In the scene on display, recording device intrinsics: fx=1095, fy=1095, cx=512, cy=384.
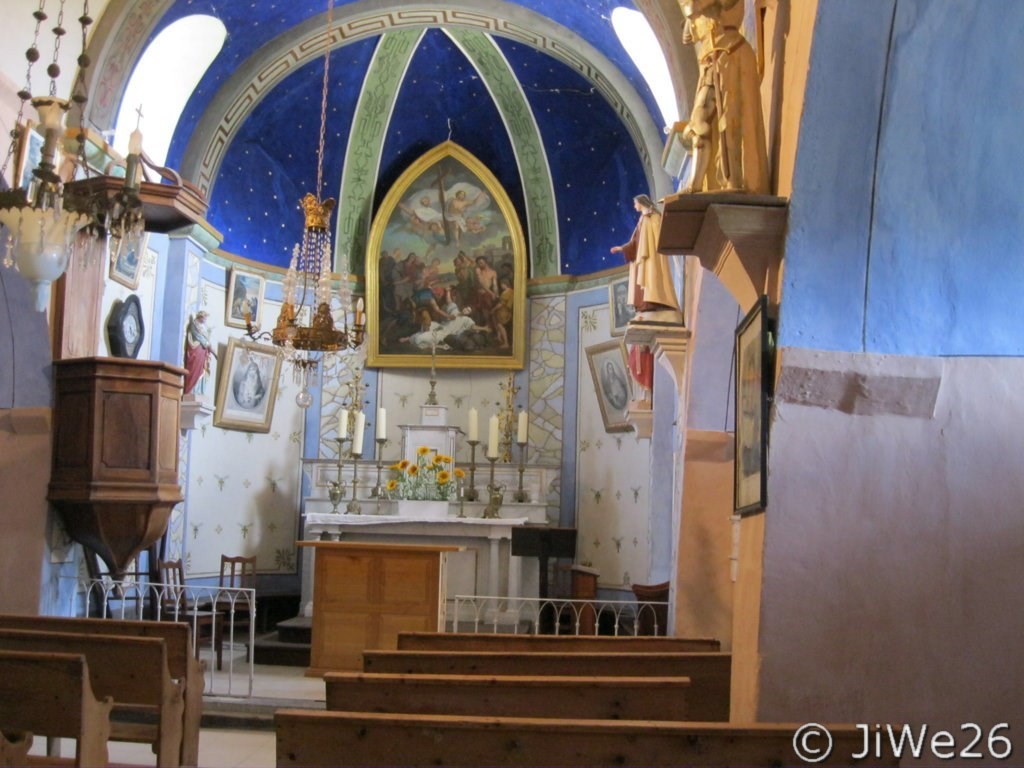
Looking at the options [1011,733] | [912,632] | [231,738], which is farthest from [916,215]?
[231,738]

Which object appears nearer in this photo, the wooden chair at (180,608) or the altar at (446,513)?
the wooden chair at (180,608)

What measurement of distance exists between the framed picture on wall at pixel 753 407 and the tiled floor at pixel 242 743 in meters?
3.35

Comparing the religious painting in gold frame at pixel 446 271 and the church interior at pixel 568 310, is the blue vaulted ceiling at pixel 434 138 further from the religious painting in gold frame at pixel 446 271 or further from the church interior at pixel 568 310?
the religious painting in gold frame at pixel 446 271

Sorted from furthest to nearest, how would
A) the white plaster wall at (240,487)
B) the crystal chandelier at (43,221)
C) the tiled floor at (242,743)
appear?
the white plaster wall at (240,487) < the tiled floor at (242,743) < the crystal chandelier at (43,221)

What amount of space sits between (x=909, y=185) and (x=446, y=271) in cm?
976

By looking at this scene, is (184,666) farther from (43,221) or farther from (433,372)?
(433,372)

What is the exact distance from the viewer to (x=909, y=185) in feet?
14.4

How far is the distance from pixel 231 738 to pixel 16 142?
14.3ft

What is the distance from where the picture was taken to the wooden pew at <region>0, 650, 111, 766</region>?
4.30 m

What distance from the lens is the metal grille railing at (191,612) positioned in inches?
328

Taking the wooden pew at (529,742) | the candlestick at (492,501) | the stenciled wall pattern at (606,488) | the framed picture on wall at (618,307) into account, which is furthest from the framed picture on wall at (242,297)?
the wooden pew at (529,742)

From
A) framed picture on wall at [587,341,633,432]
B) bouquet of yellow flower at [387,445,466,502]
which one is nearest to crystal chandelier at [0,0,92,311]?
bouquet of yellow flower at [387,445,466,502]

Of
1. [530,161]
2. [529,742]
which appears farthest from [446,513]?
[529,742]

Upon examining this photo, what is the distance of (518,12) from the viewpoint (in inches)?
439
